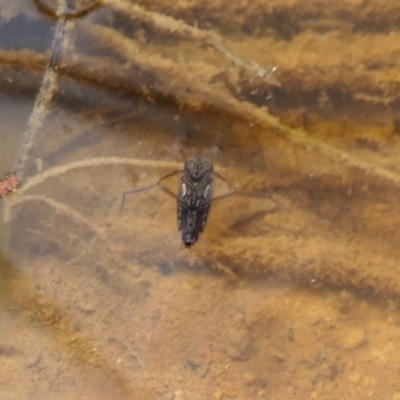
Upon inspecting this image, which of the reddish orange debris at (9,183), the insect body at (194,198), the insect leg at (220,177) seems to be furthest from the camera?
the reddish orange debris at (9,183)

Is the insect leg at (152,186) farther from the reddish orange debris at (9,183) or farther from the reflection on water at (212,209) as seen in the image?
the reddish orange debris at (9,183)

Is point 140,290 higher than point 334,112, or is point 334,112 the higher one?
point 334,112

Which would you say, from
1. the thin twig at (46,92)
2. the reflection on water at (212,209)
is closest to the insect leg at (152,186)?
the reflection on water at (212,209)

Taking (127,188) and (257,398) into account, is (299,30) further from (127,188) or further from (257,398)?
(257,398)

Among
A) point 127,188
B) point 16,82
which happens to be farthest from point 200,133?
point 16,82

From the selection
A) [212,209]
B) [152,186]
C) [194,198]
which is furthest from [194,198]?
[152,186]

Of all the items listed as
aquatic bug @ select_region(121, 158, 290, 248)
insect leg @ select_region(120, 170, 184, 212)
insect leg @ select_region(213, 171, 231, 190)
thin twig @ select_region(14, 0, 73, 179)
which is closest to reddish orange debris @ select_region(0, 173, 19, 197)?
thin twig @ select_region(14, 0, 73, 179)
